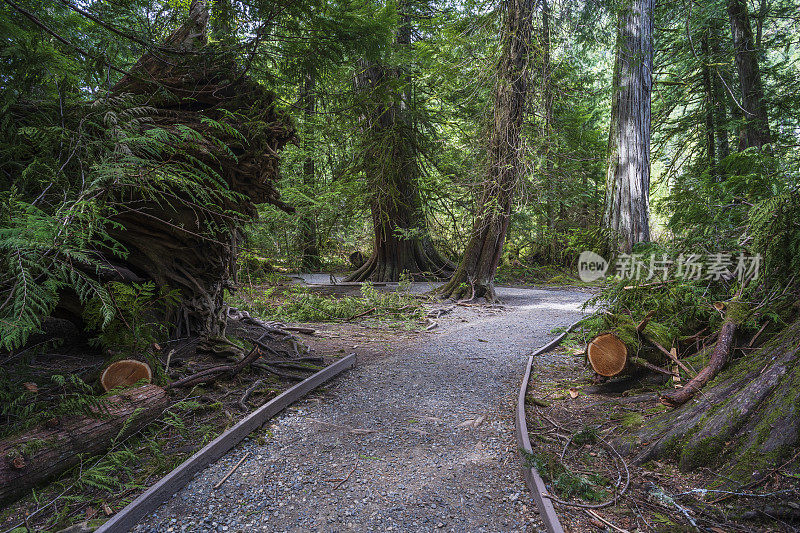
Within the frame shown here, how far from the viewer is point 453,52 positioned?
9.02 metres

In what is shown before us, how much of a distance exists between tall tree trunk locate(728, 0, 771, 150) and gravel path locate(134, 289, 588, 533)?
10327mm

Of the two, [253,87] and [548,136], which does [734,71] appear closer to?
[548,136]

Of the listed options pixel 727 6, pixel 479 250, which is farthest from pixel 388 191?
pixel 727 6

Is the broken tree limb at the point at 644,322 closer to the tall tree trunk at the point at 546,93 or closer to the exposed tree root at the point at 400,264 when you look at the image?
the tall tree trunk at the point at 546,93

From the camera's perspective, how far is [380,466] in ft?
8.70

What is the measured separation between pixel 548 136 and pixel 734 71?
25.1ft

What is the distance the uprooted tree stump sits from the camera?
1915mm

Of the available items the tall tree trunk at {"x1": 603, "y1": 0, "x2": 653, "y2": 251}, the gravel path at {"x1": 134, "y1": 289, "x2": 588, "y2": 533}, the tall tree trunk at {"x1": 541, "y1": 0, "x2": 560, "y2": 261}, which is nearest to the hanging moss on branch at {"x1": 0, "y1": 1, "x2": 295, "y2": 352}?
the gravel path at {"x1": 134, "y1": 289, "x2": 588, "y2": 533}

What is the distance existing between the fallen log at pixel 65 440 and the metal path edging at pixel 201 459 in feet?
1.86

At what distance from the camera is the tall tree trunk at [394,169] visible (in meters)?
10.1

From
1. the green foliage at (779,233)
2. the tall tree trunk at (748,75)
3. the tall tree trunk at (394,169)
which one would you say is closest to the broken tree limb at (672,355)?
the green foliage at (779,233)

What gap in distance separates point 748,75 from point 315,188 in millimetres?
11613

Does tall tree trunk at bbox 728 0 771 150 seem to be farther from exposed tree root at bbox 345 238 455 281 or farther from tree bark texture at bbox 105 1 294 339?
tree bark texture at bbox 105 1 294 339

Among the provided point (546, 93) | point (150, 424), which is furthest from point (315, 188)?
point (150, 424)
